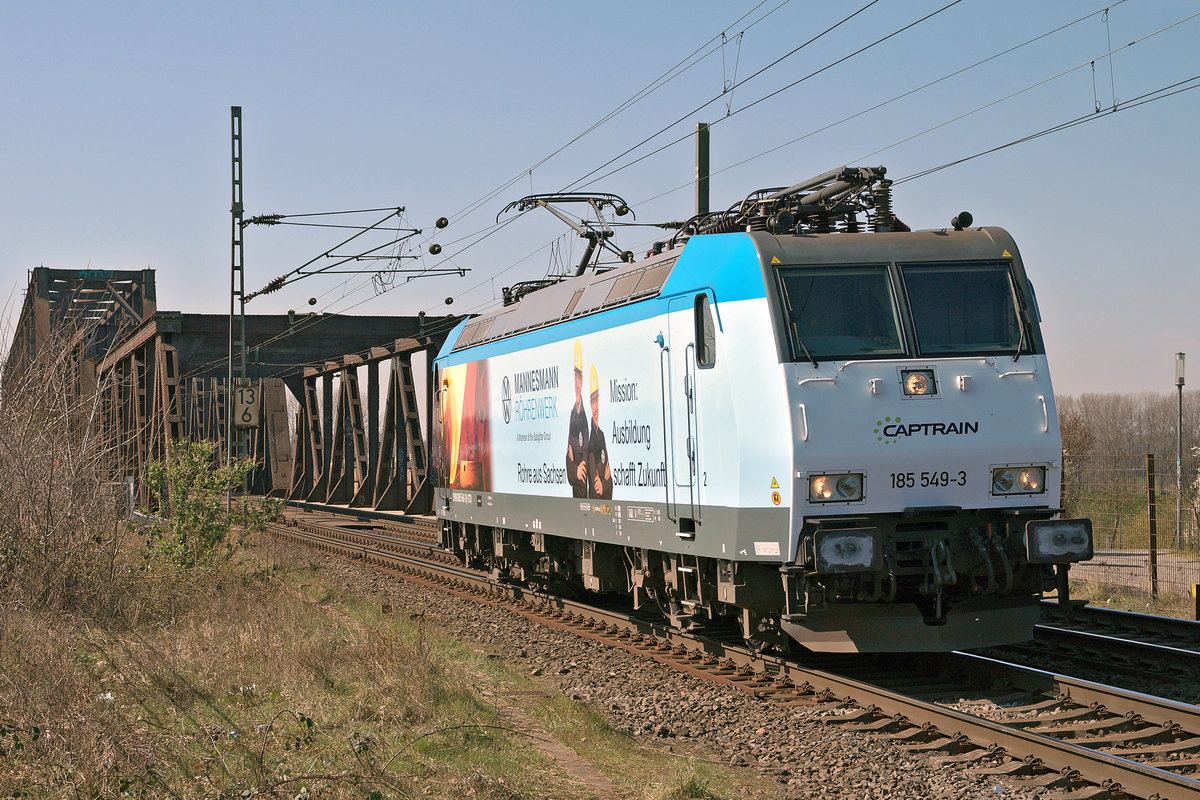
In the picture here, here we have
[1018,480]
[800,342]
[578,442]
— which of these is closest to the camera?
[800,342]

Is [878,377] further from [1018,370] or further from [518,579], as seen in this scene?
[518,579]

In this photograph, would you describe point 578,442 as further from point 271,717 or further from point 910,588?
point 271,717

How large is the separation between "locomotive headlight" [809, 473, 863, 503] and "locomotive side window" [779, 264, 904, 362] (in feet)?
3.27

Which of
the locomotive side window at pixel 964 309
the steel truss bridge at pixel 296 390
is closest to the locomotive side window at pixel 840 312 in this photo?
the locomotive side window at pixel 964 309

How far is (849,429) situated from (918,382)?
76 centimetres

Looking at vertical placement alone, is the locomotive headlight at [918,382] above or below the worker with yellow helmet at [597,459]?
above

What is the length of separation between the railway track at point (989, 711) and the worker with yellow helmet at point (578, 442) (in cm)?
180

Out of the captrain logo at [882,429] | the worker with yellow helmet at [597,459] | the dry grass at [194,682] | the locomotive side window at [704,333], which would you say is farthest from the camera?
the worker with yellow helmet at [597,459]

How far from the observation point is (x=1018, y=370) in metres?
9.98

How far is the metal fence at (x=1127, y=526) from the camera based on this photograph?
16.2 meters

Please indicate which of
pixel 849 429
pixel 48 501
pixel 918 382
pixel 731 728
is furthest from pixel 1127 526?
pixel 48 501

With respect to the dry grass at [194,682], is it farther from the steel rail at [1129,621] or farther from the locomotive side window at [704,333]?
the steel rail at [1129,621]

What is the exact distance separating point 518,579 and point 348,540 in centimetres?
1159

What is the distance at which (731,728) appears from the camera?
914cm
